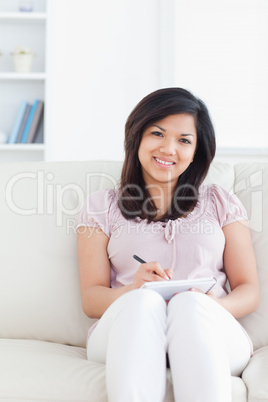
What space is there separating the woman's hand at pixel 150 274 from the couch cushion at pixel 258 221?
1.14 feet

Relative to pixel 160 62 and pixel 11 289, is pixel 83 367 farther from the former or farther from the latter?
pixel 160 62

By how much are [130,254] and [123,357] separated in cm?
52

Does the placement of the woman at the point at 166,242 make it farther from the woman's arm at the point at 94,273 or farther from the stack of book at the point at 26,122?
the stack of book at the point at 26,122

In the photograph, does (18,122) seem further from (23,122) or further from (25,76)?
(25,76)

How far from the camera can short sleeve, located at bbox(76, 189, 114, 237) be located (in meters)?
1.73

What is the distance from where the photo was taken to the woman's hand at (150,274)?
1.44 m

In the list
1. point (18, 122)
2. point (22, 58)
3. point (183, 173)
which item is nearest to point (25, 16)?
point (22, 58)

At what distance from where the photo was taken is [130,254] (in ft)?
5.42

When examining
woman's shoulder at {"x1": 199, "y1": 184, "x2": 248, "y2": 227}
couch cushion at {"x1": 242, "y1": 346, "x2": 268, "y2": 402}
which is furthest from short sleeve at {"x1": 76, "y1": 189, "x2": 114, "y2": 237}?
couch cushion at {"x1": 242, "y1": 346, "x2": 268, "y2": 402}

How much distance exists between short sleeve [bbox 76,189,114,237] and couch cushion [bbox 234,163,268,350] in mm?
432

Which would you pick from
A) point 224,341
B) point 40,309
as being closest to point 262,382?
point 224,341

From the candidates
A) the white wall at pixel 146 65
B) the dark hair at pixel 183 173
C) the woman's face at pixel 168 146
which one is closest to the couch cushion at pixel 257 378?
the dark hair at pixel 183 173

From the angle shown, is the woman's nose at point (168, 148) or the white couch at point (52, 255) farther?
the woman's nose at point (168, 148)

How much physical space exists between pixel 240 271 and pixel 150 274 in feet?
1.08
